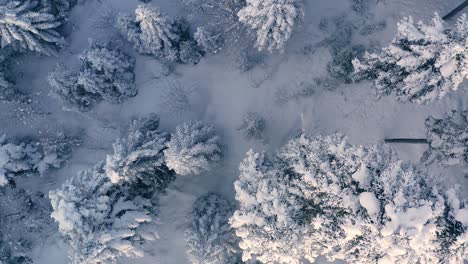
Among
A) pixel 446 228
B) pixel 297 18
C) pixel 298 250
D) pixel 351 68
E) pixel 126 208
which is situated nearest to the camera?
pixel 446 228

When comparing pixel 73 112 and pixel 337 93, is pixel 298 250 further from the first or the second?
pixel 73 112

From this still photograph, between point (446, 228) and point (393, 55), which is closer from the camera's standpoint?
point (446, 228)

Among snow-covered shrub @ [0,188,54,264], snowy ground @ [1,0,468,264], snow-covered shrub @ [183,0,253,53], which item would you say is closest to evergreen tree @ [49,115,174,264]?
snowy ground @ [1,0,468,264]

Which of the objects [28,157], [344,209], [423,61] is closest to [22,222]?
[28,157]

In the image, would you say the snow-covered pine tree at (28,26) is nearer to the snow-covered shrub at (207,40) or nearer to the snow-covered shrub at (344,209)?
the snow-covered shrub at (207,40)

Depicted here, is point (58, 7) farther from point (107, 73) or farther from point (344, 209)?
point (344, 209)

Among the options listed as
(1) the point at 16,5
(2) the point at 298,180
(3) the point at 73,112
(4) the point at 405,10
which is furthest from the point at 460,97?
(1) the point at 16,5

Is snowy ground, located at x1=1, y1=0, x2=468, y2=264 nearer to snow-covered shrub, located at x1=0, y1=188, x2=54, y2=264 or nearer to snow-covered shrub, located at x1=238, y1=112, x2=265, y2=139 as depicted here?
snow-covered shrub, located at x1=238, y1=112, x2=265, y2=139
